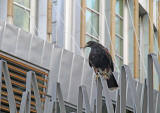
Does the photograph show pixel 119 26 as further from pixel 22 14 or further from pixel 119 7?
pixel 22 14

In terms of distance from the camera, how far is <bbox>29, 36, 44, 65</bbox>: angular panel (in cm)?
2127

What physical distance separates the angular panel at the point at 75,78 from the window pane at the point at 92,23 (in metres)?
2.92

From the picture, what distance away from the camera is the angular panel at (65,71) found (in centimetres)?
2250

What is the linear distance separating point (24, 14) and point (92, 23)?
4177 millimetres

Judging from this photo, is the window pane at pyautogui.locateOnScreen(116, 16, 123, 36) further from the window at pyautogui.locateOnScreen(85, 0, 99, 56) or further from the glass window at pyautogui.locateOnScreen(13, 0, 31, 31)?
the glass window at pyautogui.locateOnScreen(13, 0, 31, 31)

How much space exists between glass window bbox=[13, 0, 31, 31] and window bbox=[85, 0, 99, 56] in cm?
304

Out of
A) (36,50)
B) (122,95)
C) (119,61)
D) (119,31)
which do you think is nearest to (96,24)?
(119,61)

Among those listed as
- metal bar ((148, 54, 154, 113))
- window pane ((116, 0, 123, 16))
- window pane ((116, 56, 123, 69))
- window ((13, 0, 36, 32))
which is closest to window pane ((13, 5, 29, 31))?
window ((13, 0, 36, 32))

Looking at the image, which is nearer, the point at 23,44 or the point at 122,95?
the point at 122,95

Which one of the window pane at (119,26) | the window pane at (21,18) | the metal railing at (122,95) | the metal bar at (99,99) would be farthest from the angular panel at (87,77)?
the metal bar at (99,99)

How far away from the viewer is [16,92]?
67.6 feet

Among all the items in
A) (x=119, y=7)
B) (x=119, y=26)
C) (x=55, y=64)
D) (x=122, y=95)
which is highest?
(x=119, y=7)

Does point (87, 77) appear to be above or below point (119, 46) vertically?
below

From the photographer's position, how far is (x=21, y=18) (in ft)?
74.7
